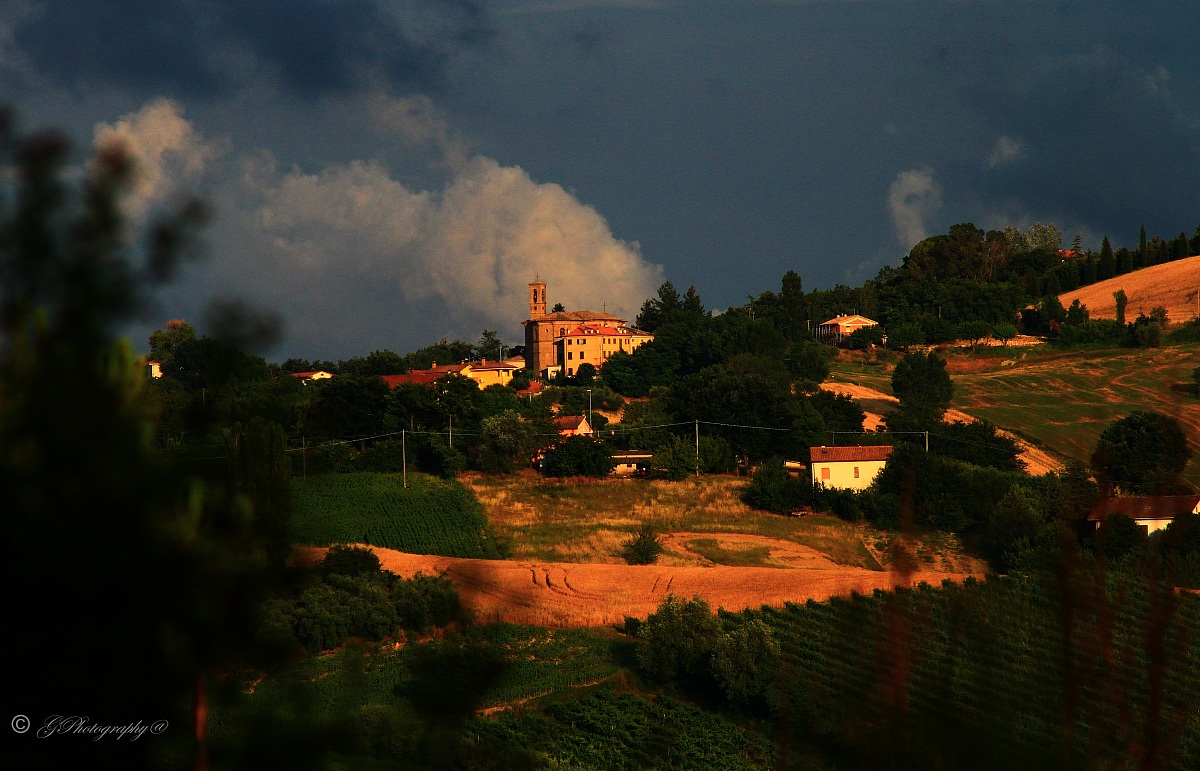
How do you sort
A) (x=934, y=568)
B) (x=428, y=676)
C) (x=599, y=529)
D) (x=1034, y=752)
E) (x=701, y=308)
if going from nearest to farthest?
1. (x=1034, y=752)
2. (x=428, y=676)
3. (x=934, y=568)
4. (x=599, y=529)
5. (x=701, y=308)

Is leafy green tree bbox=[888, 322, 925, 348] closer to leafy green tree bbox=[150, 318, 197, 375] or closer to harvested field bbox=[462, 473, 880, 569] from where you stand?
harvested field bbox=[462, 473, 880, 569]

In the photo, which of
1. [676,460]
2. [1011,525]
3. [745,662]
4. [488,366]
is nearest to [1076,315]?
[488,366]

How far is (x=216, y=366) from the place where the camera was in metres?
3.37

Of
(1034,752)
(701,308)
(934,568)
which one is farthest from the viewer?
(701,308)

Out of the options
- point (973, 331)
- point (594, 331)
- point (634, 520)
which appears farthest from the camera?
point (594, 331)

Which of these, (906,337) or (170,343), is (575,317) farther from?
(170,343)

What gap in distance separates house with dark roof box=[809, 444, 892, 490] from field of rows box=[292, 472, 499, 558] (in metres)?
13.7

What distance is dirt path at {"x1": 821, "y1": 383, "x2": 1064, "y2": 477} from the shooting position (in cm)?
4681

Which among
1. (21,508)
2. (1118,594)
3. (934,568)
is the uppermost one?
(21,508)

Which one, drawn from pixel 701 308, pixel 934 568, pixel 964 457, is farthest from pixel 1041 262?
pixel 934 568

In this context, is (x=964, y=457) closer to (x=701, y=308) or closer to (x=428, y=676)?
(x=428, y=676)

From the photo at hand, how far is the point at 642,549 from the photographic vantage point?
3441 cm

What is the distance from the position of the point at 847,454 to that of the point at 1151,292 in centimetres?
5789

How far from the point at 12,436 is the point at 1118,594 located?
2801mm
